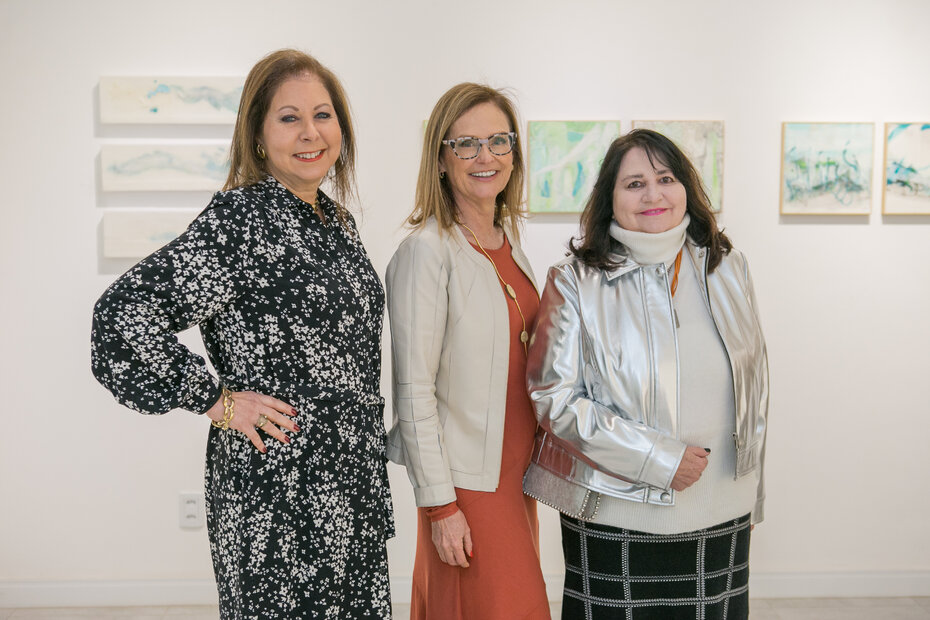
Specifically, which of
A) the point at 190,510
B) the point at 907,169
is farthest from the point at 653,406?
the point at 190,510

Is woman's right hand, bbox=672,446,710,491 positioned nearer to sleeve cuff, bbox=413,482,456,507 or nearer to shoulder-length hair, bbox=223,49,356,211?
sleeve cuff, bbox=413,482,456,507

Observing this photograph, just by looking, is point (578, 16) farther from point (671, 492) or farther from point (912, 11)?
point (671, 492)

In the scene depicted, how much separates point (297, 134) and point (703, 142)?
1.92 meters

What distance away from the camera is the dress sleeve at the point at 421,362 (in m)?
1.66

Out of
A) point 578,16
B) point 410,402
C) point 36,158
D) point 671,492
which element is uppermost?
point 578,16

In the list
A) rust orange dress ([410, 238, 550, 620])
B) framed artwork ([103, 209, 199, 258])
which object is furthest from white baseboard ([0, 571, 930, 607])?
rust orange dress ([410, 238, 550, 620])

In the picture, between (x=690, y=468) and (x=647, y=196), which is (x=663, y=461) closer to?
(x=690, y=468)

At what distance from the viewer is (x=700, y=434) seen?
5.23 feet

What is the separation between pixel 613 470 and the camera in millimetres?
1574

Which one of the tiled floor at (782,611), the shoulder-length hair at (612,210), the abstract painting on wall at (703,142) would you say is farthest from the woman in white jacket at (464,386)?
the tiled floor at (782,611)

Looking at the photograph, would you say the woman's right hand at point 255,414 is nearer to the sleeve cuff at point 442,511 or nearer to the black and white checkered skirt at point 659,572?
the sleeve cuff at point 442,511

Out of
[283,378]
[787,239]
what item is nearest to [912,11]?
[787,239]

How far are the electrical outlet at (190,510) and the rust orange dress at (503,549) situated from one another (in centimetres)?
158

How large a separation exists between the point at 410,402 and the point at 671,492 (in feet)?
1.97
